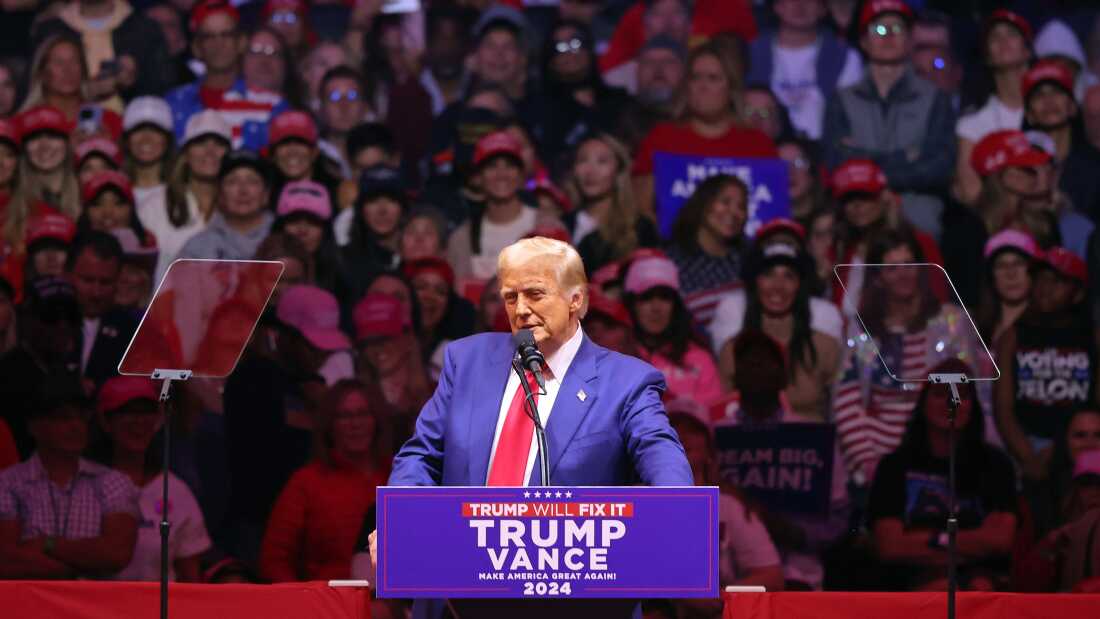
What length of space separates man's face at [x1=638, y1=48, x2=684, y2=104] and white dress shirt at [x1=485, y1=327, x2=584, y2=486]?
4.30 m

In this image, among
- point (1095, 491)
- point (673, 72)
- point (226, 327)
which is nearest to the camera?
point (226, 327)

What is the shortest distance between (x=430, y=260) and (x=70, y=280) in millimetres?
1647

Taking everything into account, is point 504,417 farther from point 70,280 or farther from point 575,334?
point 70,280

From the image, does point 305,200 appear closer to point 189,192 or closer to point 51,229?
point 189,192

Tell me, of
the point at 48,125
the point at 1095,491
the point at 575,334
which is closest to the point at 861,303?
the point at 575,334

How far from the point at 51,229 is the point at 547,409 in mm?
4559

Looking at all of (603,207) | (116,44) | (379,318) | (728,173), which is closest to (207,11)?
(116,44)

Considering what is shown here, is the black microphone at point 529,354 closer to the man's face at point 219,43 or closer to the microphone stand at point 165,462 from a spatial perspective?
the microphone stand at point 165,462

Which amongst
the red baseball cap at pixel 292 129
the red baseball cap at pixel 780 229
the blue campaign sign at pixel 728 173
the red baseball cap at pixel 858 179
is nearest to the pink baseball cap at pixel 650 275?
the blue campaign sign at pixel 728 173

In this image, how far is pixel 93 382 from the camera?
688 centimetres

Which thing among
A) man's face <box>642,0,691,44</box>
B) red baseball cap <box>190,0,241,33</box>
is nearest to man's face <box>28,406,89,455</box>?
red baseball cap <box>190,0,241,33</box>

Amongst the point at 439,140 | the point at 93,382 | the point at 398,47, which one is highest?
the point at 398,47

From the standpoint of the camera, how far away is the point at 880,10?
25.2 feet

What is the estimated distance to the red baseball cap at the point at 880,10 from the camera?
7691mm
